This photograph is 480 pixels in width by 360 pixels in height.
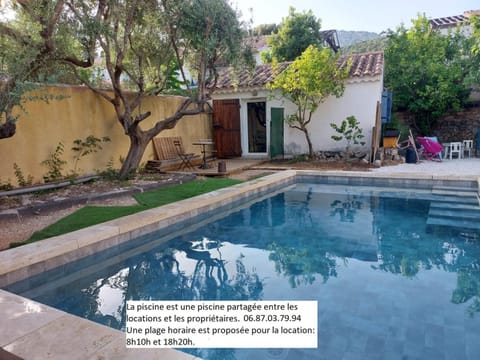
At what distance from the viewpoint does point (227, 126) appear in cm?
1307

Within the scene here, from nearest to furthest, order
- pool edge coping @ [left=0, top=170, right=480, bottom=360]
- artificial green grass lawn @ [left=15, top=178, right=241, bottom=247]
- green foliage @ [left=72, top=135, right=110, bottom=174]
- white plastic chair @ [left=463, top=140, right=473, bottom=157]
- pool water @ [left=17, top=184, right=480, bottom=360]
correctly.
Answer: pool edge coping @ [left=0, top=170, right=480, bottom=360], pool water @ [left=17, top=184, right=480, bottom=360], artificial green grass lawn @ [left=15, top=178, right=241, bottom=247], green foliage @ [left=72, top=135, right=110, bottom=174], white plastic chair @ [left=463, top=140, right=473, bottom=157]

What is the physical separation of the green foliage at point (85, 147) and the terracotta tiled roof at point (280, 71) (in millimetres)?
4636

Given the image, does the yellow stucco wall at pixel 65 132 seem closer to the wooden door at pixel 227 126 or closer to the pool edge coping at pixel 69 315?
the pool edge coping at pixel 69 315

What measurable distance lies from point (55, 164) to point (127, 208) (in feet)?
9.51

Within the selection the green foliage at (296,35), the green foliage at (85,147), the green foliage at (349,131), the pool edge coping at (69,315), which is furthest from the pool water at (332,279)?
the green foliage at (296,35)

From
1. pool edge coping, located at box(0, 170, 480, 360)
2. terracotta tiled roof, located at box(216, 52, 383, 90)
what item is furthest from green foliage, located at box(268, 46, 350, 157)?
pool edge coping, located at box(0, 170, 480, 360)

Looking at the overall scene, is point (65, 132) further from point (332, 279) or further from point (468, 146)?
point (468, 146)

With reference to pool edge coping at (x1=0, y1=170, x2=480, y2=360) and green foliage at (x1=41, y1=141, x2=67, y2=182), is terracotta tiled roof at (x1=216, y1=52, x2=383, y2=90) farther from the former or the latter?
green foliage at (x1=41, y1=141, x2=67, y2=182)

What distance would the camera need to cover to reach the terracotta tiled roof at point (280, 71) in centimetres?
1120

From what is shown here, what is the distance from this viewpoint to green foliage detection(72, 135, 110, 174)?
800 cm

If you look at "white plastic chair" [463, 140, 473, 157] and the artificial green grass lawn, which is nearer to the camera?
the artificial green grass lawn

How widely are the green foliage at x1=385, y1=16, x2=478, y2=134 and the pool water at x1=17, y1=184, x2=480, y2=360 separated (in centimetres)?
846


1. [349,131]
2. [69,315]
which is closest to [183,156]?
[349,131]

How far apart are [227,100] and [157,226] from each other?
342 inches
